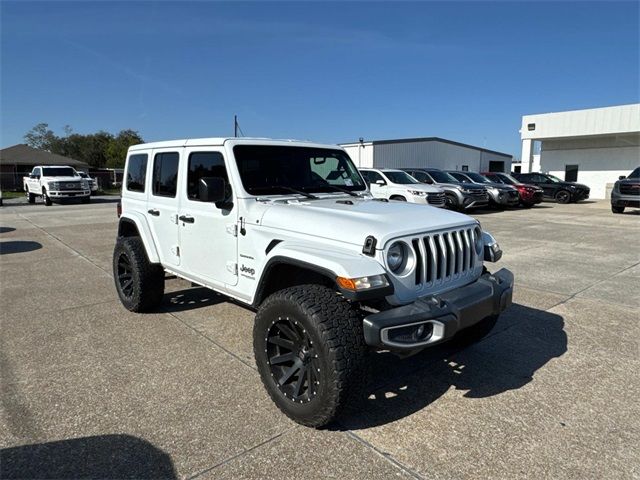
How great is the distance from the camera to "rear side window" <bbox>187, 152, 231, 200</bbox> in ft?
13.3

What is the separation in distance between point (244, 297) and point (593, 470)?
2.58m

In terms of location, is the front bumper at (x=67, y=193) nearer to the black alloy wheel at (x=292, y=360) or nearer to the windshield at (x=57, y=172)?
the windshield at (x=57, y=172)

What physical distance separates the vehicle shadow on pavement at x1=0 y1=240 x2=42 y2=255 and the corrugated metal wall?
23327 mm

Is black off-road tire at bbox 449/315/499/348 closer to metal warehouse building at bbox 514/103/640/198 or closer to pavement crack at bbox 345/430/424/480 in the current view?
pavement crack at bbox 345/430/424/480

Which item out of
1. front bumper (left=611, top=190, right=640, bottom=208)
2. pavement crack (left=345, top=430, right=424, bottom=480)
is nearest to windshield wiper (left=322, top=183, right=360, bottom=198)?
pavement crack (left=345, top=430, right=424, bottom=480)

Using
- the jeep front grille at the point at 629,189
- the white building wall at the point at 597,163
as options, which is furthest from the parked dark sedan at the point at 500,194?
the white building wall at the point at 597,163

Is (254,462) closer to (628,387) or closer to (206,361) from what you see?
(206,361)

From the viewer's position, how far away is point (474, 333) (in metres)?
4.05

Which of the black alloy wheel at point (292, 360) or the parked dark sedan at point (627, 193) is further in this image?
→ the parked dark sedan at point (627, 193)

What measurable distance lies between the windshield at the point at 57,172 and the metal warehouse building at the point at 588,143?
27770mm

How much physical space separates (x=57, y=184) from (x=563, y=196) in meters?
25.4

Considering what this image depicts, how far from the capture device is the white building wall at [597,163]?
27.9 meters

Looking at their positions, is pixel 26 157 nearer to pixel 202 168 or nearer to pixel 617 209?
pixel 617 209

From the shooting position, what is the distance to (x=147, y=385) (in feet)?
11.5
